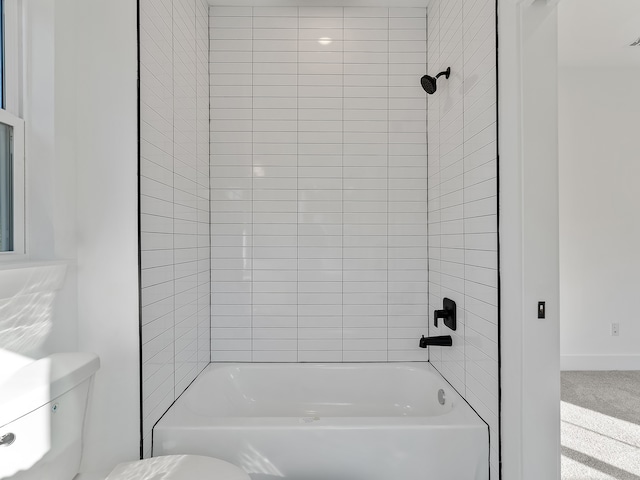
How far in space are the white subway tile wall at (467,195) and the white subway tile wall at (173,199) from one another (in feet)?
4.42

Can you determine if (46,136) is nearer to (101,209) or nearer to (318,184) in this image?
(101,209)

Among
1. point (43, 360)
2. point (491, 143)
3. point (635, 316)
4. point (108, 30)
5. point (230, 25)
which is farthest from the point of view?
point (635, 316)

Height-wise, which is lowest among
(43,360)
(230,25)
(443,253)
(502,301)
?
(43,360)

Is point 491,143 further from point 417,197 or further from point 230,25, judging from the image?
point 230,25

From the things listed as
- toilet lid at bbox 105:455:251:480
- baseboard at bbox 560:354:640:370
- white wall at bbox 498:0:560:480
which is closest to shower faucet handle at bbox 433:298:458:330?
white wall at bbox 498:0:560:480

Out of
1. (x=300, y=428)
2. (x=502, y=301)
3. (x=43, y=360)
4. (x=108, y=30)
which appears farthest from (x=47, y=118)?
(x=502, y=301)

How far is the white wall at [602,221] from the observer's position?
3584 millimetres

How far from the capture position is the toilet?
0.96 meters

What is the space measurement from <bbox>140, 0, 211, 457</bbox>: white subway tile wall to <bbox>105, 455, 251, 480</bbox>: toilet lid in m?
0.25

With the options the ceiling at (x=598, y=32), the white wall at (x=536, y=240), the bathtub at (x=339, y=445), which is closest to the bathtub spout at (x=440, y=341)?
the bathtub at (x=339, y=445)

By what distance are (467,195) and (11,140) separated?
1.73 metres

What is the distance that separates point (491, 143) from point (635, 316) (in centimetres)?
318

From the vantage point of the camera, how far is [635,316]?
3594 millimetres

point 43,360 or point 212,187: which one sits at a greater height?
point 212,187
